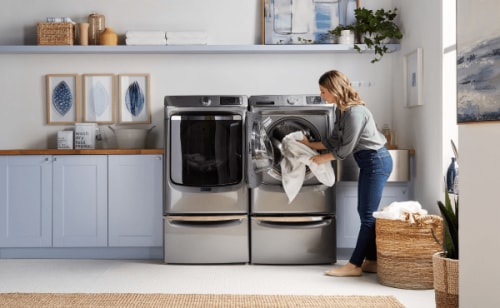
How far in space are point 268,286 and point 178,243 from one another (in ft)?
3.43

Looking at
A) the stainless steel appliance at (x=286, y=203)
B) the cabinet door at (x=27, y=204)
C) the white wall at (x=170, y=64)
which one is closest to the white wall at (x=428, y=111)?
the white wall at (x=170, y=64)

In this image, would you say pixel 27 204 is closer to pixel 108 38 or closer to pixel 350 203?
pixel 108 38

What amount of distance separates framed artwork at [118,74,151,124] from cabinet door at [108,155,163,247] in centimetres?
62

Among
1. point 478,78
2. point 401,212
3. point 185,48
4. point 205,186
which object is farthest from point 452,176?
point 185,48

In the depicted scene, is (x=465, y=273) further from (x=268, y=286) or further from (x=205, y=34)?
(x=205, y=34)

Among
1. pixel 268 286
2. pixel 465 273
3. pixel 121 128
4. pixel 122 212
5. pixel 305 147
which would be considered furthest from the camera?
pixel 121 128

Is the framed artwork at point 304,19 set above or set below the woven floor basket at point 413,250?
above

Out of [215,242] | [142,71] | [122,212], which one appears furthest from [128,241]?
[142,71]

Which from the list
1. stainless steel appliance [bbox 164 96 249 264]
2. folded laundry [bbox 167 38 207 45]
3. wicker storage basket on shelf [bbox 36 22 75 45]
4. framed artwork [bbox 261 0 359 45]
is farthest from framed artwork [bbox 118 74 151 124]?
framed artwork [bbox 261 0 359 45]

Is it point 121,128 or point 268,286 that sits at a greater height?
point 121,128

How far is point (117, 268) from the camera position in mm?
5062

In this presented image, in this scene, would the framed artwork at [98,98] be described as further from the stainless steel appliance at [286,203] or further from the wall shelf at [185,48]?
the stainless steel appliance at [286,203]

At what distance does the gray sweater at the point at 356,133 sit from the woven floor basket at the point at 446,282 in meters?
1.27

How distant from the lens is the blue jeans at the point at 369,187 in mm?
4648
